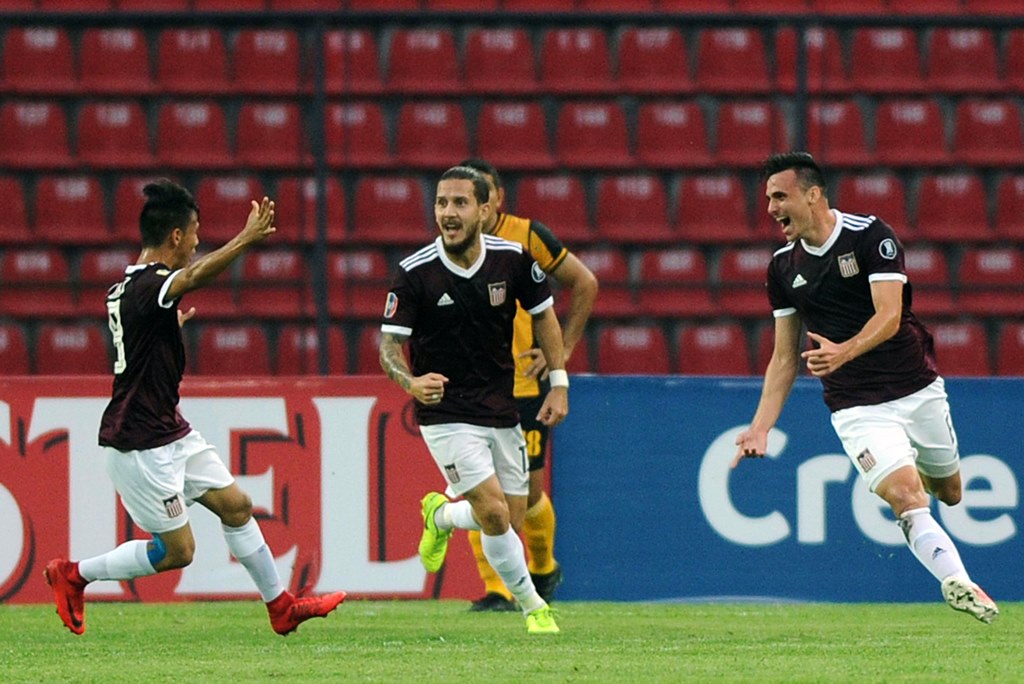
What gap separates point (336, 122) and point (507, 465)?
543 centimetres

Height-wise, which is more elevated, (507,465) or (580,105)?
(580,105)

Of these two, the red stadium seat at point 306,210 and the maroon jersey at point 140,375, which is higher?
the red stadium seat at point 306,210

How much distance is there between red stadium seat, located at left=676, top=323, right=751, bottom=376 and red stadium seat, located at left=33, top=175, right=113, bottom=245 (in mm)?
3833

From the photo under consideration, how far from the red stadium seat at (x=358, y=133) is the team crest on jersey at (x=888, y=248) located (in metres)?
5.63

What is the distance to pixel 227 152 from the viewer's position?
12539 mm

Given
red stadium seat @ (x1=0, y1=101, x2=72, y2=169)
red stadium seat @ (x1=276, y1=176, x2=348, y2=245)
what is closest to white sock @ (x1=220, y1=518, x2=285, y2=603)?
red stadium seat @ (x1=276, y1=176, x2=348, y2=245)

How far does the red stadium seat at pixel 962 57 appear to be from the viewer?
13008mm

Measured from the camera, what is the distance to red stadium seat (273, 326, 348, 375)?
11398 millimetres

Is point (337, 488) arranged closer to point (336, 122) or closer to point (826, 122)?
point (336, 122)

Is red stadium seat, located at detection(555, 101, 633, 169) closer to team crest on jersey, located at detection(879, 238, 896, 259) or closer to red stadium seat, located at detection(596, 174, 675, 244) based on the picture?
red stadium seat, located at detection(596, 174, 675, 244)

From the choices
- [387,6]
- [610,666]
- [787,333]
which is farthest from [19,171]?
[610,666]

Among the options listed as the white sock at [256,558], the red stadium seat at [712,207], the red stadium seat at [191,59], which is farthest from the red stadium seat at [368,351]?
the white sock at [256,558]

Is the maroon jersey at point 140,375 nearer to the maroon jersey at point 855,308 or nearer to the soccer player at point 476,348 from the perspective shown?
the soccer player at point 476,348

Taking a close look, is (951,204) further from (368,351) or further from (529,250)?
(529,250)
